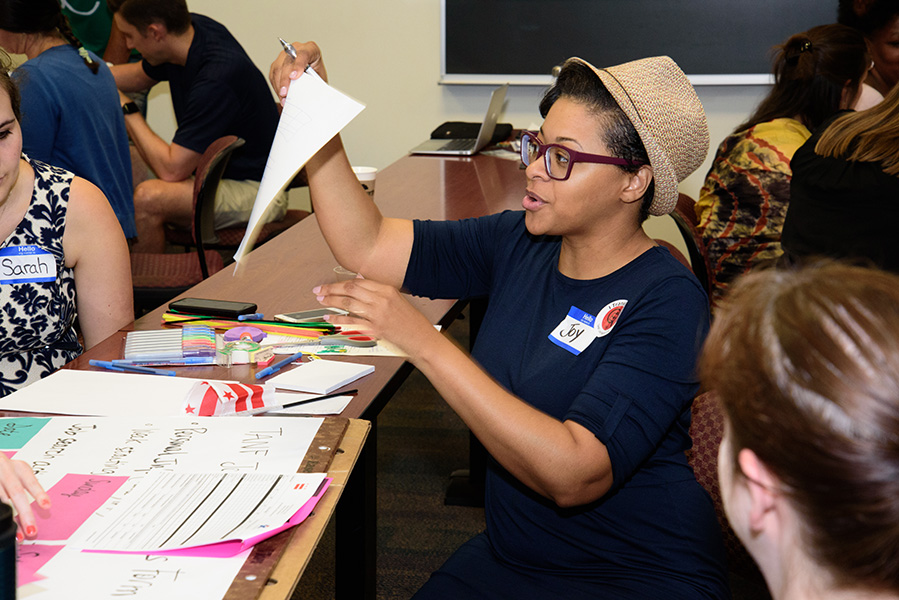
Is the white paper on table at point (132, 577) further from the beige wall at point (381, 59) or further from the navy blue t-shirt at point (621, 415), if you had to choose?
the beige wall at point (381, 59)

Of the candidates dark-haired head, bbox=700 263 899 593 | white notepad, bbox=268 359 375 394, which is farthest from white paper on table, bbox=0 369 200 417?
dark-haired head, bbox=700 263 899 593

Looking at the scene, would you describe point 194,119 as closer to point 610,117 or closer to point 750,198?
point 750,198

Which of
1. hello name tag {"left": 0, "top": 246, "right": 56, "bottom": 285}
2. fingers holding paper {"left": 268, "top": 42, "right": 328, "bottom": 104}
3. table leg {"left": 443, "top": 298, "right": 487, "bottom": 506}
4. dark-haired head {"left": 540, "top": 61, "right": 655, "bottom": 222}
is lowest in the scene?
table leg {"left": 443, "top": 298, "right": 487, "bottom": 506}

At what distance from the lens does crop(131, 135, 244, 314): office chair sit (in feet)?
9.62

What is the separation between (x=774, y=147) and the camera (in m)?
2.63

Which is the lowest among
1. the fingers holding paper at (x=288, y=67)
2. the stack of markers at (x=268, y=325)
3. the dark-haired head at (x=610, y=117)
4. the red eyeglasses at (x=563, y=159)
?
the stack of markers at (x=268, y=325)

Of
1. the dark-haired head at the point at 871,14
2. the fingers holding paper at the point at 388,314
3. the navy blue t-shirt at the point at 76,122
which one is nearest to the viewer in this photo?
the fingers holding paper at the point at 388,314

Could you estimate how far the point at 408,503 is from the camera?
2.77 metres

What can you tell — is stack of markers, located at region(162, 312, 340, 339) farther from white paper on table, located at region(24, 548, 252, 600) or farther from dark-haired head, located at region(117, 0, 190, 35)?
dark-haired head, located at region(117, 0, 190, 35)

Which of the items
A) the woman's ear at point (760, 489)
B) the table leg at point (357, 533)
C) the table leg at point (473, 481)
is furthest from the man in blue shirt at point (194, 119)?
the woman's ear at point (760, 489)

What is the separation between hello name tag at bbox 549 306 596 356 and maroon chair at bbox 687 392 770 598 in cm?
21

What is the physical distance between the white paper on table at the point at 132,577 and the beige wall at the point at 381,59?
176 inches

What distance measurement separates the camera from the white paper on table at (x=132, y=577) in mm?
839

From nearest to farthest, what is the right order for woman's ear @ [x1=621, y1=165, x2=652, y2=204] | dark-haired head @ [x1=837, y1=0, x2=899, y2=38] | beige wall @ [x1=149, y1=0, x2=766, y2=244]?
woman's ear @ [x1=621, y1=165, x2=652, y2=204], dark-haired head @ [x1=837, y1=0, x2=899, y2=38], beige wall @ [x1=149, y1=0, x2=766, y2=244]
